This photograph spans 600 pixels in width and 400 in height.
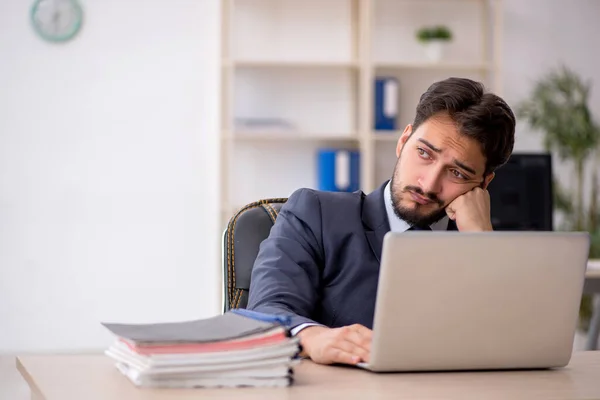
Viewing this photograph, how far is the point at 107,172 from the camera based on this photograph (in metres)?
5.07

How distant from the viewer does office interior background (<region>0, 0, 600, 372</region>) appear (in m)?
4.97

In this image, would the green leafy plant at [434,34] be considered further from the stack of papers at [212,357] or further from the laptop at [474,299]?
the stack of papers at [212,357]

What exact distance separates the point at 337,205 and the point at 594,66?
4.17 metres

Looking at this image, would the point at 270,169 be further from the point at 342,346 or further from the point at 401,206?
the point at 342,346

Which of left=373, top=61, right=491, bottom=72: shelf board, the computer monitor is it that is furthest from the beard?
left=373, top=61, right=491, bottom=72: shelf board

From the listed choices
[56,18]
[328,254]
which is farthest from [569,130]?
[328,254]

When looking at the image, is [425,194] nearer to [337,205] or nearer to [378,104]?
[337,205]

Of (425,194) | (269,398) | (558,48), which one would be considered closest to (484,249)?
(269,398)

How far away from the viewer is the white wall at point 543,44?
5535 millimetres

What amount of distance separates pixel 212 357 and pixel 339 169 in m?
3.95

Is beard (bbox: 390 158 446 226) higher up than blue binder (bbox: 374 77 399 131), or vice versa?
blue binder (bbox: 374 77 399 131)

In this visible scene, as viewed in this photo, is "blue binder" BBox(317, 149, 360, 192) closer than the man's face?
No

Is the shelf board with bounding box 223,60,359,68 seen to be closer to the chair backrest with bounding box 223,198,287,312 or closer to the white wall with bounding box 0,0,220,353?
the white wall with bounding box 0,0,220,353

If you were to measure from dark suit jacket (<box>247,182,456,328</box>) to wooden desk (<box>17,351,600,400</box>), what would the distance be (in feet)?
1.41
